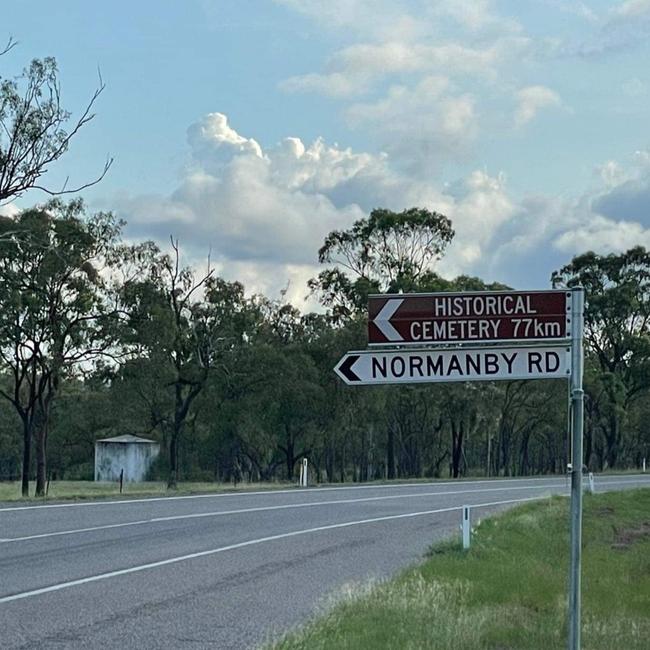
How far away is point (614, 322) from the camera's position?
66.1 m

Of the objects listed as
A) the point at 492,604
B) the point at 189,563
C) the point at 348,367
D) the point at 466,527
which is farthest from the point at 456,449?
the point at 348,367

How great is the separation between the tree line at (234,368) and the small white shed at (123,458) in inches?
46.3

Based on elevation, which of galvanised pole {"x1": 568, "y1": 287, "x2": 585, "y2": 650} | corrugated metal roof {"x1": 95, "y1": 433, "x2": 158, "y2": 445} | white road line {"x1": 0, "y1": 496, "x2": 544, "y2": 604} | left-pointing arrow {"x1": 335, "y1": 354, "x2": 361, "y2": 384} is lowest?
white road line {"x1": 0, "y1": 496, "x2": 544, "y2": 604}

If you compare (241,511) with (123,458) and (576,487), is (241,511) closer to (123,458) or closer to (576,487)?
(576,487)

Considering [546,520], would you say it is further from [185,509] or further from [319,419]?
[319,419]

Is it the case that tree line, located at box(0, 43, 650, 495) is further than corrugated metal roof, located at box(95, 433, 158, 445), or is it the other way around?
corrugated metal roof, located at box(95, 433, 158, 445)

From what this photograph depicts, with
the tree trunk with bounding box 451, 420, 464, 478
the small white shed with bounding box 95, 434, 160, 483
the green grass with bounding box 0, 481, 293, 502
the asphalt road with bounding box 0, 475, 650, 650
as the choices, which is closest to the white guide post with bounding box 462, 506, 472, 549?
the asphalt road with bounding box 0, 475, 650, 650

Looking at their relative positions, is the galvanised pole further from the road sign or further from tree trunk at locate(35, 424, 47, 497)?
tree trunk at locate(35, 424, 47, 497)

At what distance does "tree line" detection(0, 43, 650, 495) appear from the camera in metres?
38.3

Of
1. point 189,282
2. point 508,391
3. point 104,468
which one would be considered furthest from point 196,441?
point 189,282

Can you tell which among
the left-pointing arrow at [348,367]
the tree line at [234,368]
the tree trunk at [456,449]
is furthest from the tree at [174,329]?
the left-pointing arrow at [348,367]

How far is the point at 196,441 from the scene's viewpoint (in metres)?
69.4

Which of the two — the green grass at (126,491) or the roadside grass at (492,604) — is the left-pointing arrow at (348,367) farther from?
the green grass at (126,491)

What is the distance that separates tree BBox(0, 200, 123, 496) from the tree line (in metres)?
0.06
